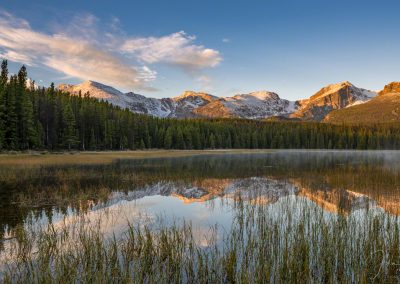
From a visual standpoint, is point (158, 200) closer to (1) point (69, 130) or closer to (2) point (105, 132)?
(1) point (69, 130)

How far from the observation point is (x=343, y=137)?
571ft

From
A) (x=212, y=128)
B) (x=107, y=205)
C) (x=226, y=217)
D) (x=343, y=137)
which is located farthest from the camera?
(x=343, y=137)

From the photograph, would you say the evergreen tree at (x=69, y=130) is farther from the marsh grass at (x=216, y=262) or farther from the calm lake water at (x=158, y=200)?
the marsh grass at (x=216, y=262)

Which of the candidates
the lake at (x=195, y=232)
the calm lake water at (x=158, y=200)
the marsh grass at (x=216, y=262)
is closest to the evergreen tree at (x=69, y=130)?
the calm lake water at (x=158, y=200)

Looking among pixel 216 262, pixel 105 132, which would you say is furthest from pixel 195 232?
pixel 105 132

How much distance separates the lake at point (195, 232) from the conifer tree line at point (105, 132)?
151ft

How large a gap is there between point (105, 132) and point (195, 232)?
299ft

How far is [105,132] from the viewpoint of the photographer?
99.8m

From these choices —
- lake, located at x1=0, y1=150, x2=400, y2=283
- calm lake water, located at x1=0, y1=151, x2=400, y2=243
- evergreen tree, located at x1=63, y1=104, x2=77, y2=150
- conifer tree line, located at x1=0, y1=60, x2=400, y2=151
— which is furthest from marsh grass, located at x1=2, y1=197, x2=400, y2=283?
evergreen tree, located at x1=63, y1=104, x2=77, y2=150

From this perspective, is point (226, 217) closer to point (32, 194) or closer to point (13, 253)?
point (13, 253)

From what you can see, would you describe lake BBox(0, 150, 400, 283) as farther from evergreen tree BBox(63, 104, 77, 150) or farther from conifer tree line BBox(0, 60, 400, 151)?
evergreen tree BBox(63, 104, 77, 150)

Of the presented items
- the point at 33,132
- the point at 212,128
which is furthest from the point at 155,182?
the point at 212,128

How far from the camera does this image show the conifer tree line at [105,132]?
6819 cm

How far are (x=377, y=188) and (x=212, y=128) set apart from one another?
133 meters
